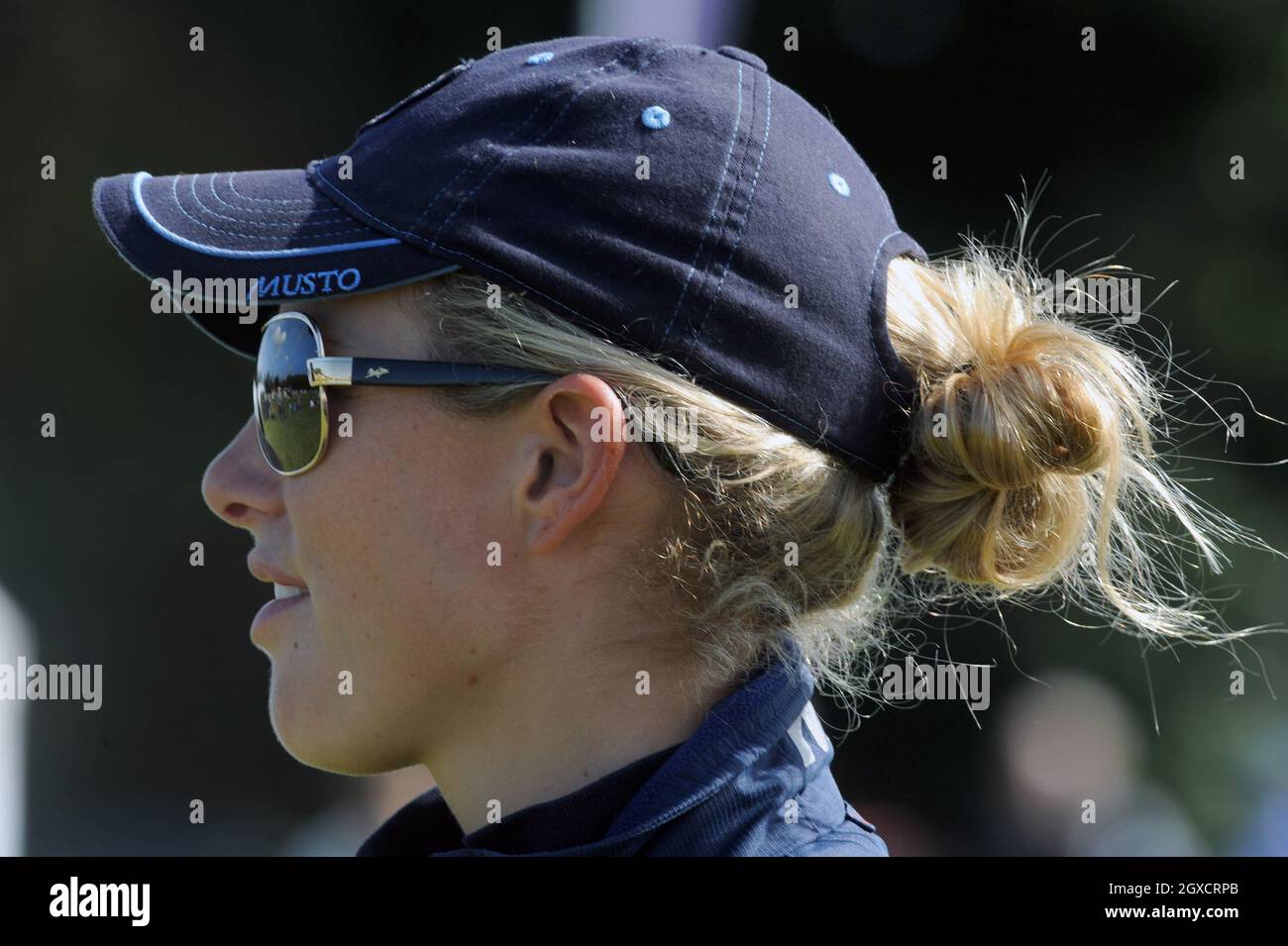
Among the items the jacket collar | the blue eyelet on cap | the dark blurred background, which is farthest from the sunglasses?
the dark blurred background

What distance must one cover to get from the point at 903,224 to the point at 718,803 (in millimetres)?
2876

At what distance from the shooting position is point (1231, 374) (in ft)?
12.6

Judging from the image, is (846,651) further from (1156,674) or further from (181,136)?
(181,136)

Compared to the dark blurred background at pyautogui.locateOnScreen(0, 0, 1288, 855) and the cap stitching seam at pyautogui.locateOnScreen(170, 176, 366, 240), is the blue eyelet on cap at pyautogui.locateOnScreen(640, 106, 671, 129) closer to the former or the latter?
the cap stitching seam at pyautogui.locateOnScreen(170, 176, 366, 240)

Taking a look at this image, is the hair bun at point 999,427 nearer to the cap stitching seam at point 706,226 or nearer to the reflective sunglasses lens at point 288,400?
the cap stitching seam at point 706,226

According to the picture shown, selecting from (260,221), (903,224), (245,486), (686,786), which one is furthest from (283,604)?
(903,224)

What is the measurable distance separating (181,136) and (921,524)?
3.80m

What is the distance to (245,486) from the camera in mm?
1769

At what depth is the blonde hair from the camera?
1.57 m

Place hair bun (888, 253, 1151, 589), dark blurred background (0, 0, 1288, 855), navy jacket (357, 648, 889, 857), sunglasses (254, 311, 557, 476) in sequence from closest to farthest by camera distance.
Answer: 1. navy jacket (357, 648, 889, 857)
2. sunglasses (254, 311, 557, 476)
3. hair bun (888, 253, 1151, 589)
4. dark blurred background (0, 0, 1288, 855)

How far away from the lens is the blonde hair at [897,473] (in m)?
1.57

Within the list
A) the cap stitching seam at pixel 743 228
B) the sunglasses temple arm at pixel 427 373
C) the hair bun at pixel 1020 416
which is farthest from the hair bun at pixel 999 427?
the sunglasses temple arm at pixel 427 373

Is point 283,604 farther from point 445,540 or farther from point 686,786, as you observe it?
point 686,786

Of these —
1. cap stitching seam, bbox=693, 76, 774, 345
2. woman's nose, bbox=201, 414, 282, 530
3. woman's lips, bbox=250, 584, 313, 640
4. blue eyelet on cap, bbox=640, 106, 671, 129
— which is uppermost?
blue eyelet on cap, bbox=640, 106, 671, 129
